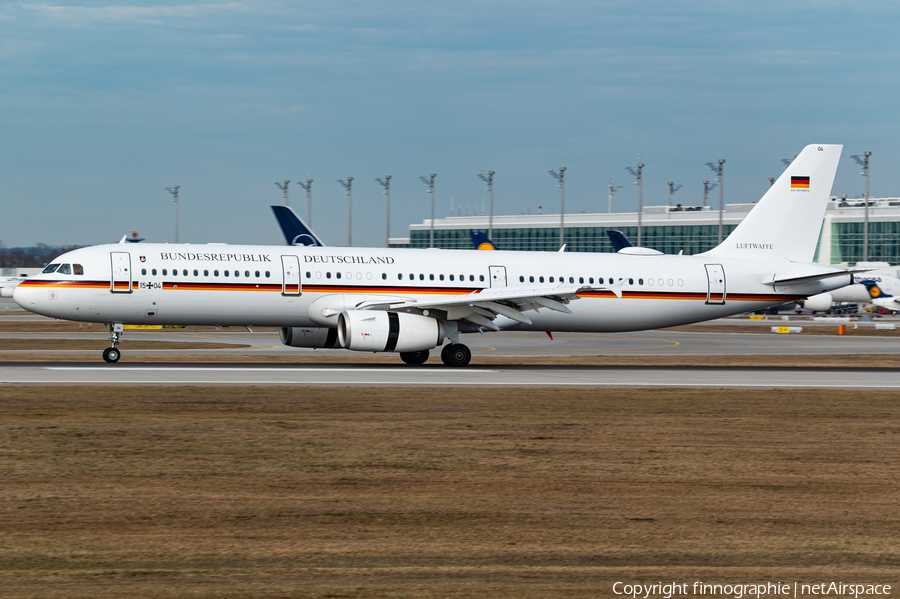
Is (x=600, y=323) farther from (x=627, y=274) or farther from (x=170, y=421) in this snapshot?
(x=170, y=421)

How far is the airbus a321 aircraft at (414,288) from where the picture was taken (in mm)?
32281

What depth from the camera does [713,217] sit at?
170 metres

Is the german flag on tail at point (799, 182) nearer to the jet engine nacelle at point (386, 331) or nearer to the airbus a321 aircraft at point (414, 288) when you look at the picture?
the airbus a321 aircraft at point (414, 288)

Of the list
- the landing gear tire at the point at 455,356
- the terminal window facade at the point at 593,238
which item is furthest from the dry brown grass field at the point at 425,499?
the terminal window facade at the point at 593,238

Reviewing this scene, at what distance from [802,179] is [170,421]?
30.2 metres

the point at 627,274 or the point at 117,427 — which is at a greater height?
the point at 627,274

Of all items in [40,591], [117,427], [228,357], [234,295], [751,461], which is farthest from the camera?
[228,357]

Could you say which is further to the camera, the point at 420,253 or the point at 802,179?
the point at 802,179

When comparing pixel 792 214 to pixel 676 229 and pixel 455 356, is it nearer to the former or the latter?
pixel 455 356

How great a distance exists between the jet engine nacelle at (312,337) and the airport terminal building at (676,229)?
125m

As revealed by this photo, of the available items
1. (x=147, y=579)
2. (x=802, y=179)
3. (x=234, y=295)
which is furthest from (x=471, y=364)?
(x=147, y=579)

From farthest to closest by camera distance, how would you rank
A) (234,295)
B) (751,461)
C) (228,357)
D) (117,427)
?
(228,357) → (234,295) → (117,427) → (751,461)

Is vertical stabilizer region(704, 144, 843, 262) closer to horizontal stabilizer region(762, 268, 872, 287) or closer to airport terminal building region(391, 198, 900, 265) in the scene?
horizontal stabilizer region(762, 268, 872, 287)

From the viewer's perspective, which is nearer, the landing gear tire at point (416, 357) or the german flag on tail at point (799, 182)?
the landing gear tire at point (416, 357)
